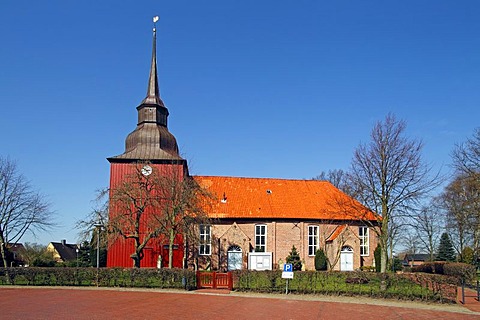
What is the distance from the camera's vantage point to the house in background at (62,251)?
252 ft

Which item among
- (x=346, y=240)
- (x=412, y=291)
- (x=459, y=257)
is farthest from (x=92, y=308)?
(x=459, y=257)

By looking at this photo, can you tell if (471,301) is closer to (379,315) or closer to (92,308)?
(379,315)

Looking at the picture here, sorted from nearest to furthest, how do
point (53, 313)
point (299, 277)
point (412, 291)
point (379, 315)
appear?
point (53, 313) → point (379, 315) → point (412, 291) → point (299, 277)

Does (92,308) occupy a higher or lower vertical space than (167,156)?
lower

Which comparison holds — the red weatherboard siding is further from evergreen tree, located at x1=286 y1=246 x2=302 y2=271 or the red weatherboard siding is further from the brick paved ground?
the brick paved ground

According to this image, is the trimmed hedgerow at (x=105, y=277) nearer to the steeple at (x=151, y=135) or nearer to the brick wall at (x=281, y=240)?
the brick wall at (x=281, y=240)

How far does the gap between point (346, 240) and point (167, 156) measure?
16009mm

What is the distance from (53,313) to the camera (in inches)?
609

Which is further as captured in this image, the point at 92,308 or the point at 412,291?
the point at 412,291

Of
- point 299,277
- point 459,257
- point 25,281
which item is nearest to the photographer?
point 299,277

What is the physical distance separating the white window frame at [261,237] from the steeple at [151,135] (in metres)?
8.96

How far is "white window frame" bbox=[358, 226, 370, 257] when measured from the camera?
125ft

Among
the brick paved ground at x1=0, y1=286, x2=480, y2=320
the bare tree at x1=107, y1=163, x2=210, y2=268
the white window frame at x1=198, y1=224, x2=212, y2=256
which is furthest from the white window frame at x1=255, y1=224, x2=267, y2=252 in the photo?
the brick paved ground at x1=0, y1=286, x2=480, y2=320

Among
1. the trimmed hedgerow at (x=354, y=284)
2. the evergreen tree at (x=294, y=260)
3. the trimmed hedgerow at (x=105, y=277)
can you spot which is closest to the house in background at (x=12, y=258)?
the trimmed hedgerow at (x=105, y=277)
